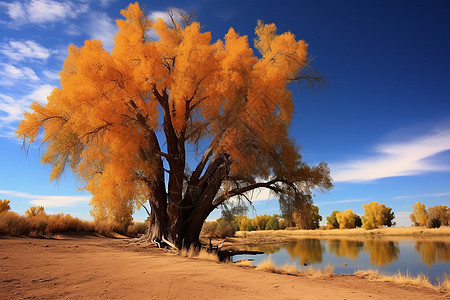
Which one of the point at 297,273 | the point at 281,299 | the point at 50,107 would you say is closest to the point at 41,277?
the point at 281,299

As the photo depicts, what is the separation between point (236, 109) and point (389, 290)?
29.2ft

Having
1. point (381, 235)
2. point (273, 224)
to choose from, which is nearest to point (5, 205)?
point (381, 235)

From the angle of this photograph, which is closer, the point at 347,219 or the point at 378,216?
the point at 378,216

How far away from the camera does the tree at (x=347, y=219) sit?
42.4 metres

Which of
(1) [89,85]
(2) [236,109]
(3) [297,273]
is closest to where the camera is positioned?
(3) [297,273]

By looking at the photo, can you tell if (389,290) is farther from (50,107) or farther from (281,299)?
(50,107)

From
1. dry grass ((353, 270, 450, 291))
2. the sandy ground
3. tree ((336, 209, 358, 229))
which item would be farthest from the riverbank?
the sandy ground

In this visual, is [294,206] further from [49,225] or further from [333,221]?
[333,221]

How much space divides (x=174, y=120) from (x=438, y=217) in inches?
1279

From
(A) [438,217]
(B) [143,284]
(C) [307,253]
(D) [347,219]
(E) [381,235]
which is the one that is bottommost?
(C) [307,253]

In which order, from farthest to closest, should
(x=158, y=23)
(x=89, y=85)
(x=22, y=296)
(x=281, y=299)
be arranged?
(x=158, y=23) → (x=89, y=85) → (x=281, y=299) → (x=22, y=296)

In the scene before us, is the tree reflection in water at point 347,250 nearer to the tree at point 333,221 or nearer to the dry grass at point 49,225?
the dry grass at point 49,225

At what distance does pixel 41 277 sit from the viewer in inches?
202

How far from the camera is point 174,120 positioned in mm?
14078
